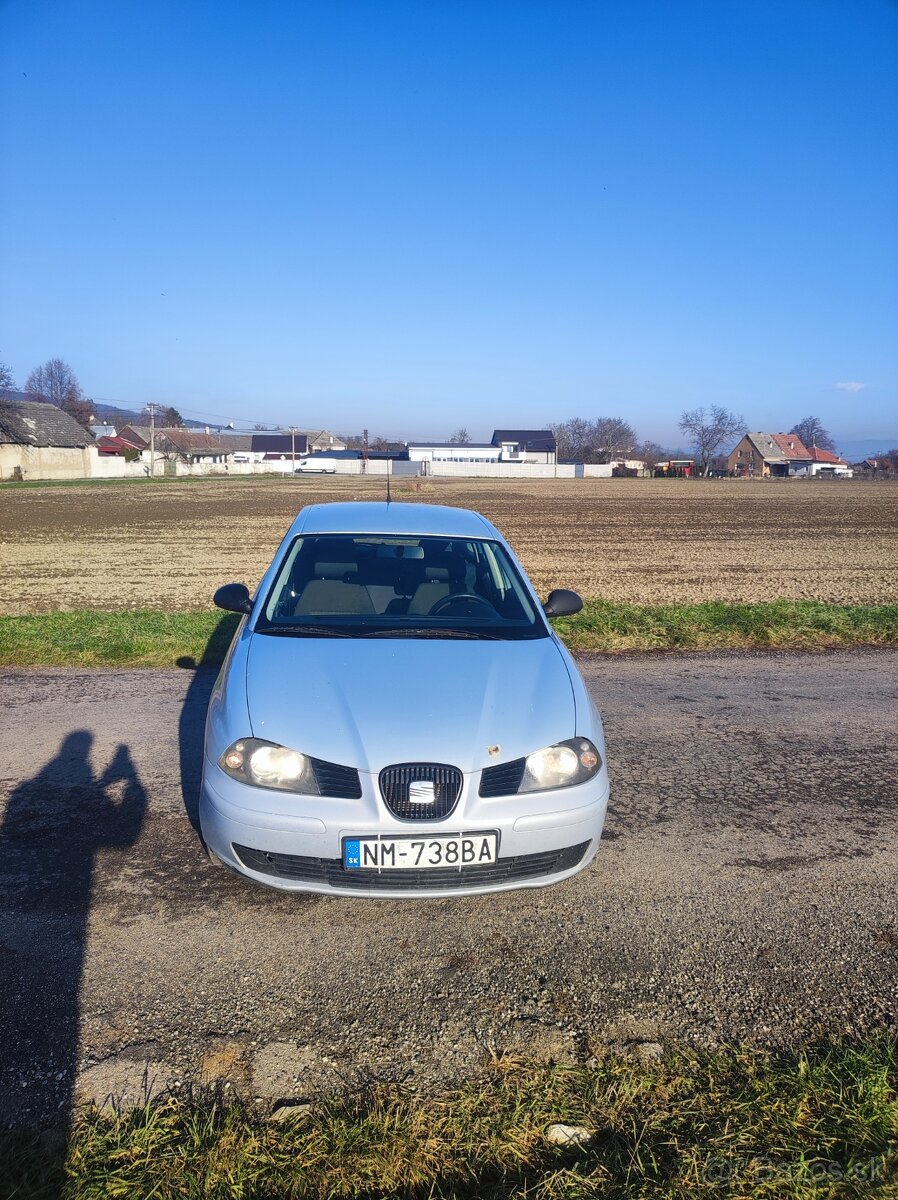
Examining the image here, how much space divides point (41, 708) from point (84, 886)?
3052mm

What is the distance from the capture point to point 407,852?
122 inches

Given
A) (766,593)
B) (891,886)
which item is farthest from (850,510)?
(891,886)

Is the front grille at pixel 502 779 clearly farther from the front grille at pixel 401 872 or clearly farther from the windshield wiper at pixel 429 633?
the windshield wiper at pixel 429 633

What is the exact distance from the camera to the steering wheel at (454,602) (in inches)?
185

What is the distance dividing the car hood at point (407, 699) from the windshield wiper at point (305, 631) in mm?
70

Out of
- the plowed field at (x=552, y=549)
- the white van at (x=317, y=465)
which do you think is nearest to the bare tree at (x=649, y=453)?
the white van at (x=317, y=465)

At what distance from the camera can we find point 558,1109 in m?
2.36

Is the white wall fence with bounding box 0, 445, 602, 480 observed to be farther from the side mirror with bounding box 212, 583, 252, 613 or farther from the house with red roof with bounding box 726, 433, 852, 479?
the house with red roof with bounding box 726, 433, 852, 479

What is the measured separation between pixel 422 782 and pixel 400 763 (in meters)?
0.11

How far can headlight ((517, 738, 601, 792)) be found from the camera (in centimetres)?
332

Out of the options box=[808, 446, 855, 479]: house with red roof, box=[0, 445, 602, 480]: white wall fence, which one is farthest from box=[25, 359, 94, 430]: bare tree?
box=[808, 446, 855, 479]: house with red roof

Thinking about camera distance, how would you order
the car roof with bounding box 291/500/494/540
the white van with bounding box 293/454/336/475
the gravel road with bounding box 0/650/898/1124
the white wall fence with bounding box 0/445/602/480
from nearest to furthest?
the gravel road with bounding box 0/650/898/1124
the car roof with bounding box 291/500/494/540
the white wall fence with bounding box 0/445/602/480
the white van with bounding box 293/454/336/475

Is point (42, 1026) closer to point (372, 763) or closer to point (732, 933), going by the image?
point (372, 763)

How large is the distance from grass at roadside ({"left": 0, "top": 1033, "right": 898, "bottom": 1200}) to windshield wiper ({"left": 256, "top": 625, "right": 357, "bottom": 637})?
7.26 ft
